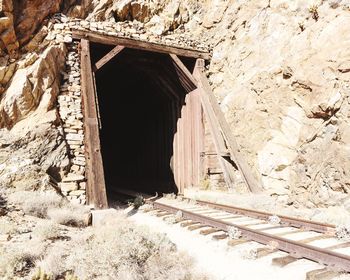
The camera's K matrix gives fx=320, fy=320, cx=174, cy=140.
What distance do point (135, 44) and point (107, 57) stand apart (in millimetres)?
1504

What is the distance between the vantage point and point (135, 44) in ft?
45.8

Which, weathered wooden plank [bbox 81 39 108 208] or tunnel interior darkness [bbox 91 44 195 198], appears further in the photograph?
tunnel interior darkness [bbox 91 44 195 198]

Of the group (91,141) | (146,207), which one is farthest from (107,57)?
(146,207)

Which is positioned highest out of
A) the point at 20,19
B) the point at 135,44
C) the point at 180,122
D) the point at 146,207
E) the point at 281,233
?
the point at 20,19

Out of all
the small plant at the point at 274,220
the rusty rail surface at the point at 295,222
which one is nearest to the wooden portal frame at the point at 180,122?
the rusty rail surface at the point at 295,222

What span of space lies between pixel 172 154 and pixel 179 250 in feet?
36.4

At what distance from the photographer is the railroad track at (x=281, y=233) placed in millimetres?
4940

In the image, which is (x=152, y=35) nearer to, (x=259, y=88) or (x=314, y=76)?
(x=259, y=88)


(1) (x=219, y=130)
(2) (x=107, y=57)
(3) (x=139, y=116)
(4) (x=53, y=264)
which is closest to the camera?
(4) (x=53, y=264)

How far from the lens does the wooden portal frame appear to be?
11.2 metres

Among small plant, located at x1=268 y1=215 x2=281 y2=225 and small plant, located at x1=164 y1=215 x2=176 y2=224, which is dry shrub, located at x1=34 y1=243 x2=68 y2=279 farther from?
small plant, located at x1=268 y1=215 x2=281 y2=225

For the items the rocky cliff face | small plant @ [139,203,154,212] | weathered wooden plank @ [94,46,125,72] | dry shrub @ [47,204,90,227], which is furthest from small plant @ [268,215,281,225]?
weathered wooden plank @ [94,46,125,72]

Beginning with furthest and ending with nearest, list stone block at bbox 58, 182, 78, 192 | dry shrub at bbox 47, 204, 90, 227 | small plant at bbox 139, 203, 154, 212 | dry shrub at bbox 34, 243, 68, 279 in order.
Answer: small plant at bbox 139, 203, 154, 212
stone block at bbox 58, 182, 78, 192
dry shrub at bbox 47, 204, 90, 227
dry shrub at bbox 34, 243, 68, 279

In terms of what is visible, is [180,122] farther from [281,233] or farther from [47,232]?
[47,232]
